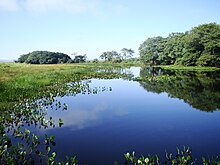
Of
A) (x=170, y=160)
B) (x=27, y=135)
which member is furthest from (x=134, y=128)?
(x=27, y=135)

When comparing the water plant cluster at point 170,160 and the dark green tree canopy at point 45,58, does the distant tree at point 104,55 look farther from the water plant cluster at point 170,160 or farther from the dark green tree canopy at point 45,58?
the water plant cluster at point 170,160

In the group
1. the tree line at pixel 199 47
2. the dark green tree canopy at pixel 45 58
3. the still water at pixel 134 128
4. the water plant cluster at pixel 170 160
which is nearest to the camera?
the water plant cluster at pixel 170 160

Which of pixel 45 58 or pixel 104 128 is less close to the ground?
pixel 45 58

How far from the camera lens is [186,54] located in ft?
186

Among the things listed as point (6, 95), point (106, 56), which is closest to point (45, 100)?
point (6, 95)

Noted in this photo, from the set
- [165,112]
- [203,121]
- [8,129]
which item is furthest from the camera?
[165,112]

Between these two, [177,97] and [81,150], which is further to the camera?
[177,97]

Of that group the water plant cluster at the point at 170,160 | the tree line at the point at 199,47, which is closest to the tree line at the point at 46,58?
the tree line at the point at 199,47

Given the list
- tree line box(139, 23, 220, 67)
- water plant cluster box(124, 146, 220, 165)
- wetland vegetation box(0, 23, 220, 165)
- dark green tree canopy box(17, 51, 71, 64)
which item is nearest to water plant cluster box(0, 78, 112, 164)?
wetland vegetation box(0, 23, 220, 165)

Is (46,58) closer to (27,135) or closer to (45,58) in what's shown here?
(45,58)

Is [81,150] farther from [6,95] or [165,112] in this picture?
[6,95]

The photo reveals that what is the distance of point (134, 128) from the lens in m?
11.7

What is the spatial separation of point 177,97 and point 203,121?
7666 mm

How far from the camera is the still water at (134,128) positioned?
8773 millimetres
